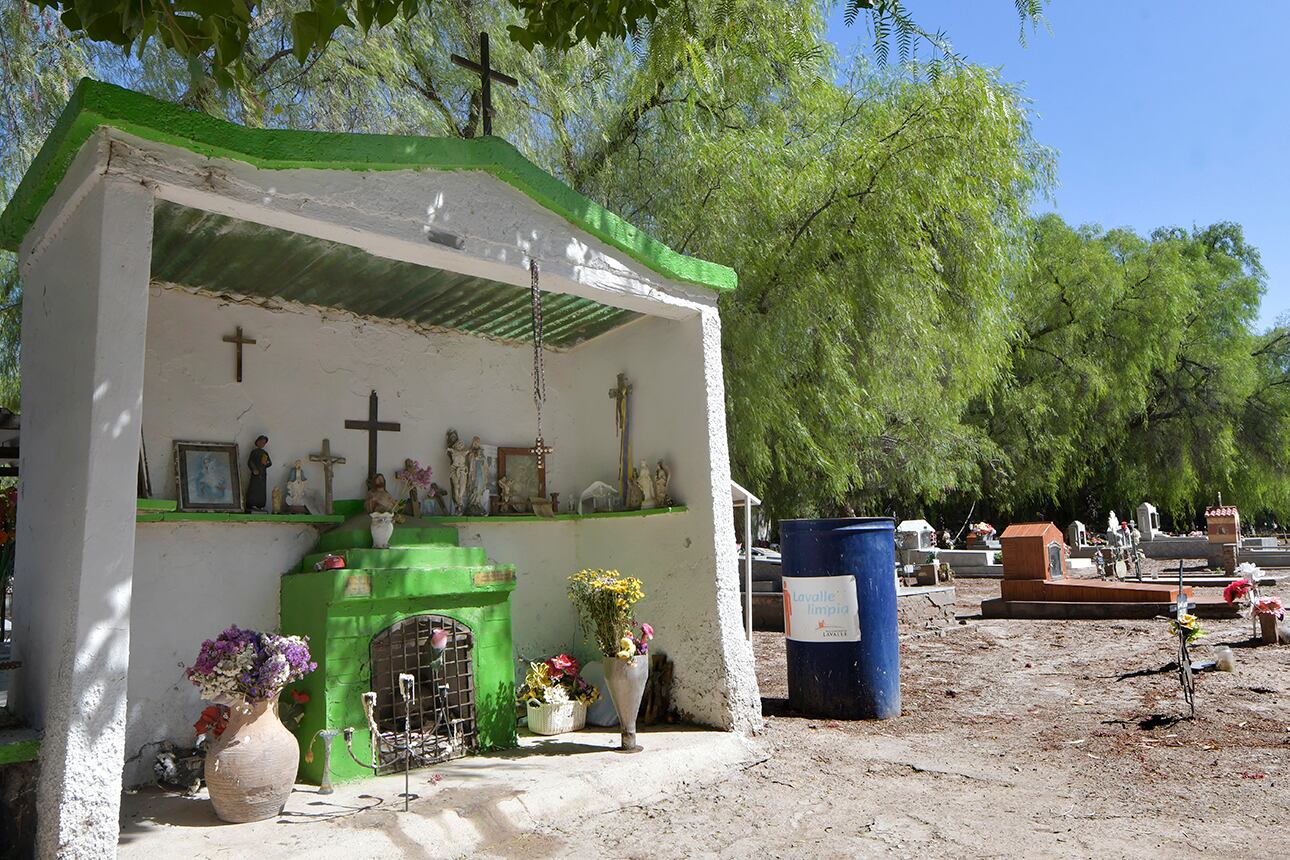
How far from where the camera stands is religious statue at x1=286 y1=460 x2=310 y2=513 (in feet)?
22.1

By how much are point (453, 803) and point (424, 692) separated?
1.20 m

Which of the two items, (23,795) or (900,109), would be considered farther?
(900,109)

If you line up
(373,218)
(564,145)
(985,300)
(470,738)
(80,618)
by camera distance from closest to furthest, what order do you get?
1. (80,618)
2. (373,218)
3. (470,738)
4. (564,145)
5. (985,300)

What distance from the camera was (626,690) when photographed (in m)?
6.36

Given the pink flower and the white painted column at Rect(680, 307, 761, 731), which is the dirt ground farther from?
the pink flower

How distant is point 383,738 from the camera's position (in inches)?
236

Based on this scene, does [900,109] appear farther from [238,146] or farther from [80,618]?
[80,618]

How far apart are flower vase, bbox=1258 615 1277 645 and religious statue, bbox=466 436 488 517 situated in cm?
A: 880

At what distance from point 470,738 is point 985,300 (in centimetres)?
922

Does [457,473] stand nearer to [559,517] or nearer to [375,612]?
[559,517]

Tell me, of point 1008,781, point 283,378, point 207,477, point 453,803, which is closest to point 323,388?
point 283,378

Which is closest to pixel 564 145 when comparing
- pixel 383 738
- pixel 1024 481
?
pixel 383 738

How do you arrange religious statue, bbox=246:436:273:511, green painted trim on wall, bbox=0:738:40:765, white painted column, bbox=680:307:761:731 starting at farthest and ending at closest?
white painted column, bbox=680:307:761:731 → religious statue, bbox=246:436:273:511 → green painted trim on wall, bbox=0:738:40:765

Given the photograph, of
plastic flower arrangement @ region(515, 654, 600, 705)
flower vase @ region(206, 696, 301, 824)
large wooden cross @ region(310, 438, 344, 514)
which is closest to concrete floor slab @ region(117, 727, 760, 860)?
flower vase @ region(206, 696, 301, 824)
